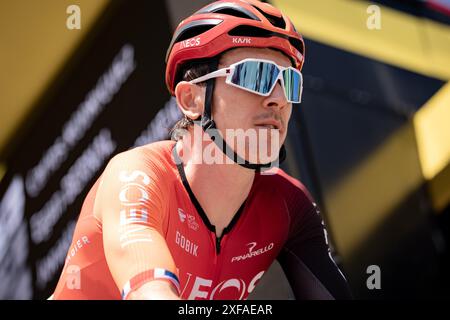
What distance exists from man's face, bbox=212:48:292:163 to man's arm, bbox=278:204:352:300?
0.45 metres

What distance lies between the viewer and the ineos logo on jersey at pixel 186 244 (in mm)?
3342

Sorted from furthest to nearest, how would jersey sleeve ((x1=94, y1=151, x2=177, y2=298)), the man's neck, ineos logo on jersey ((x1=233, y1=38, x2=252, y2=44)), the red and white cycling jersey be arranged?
the man's neck < ineos logo on jersey ((x1=233, y1=38, x2=252, y2=44)) < the red and white cycling jersey < jersey sleeve ((x1=94, y1=151, x2=177, y2=298))

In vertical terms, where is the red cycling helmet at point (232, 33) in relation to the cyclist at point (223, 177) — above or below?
above

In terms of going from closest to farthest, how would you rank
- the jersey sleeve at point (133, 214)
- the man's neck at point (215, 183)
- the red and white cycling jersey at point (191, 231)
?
1. the jersey sleeve at point (133, 214)
2. the red and white cycling jersey at point (191, 231)
3. the man's neck at point (215, 183)

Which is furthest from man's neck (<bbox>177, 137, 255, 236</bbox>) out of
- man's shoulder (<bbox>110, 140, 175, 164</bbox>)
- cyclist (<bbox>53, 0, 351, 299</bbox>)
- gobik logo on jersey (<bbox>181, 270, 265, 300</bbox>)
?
gobik logo on jersey (<bbox>181, 270, 265, 300</bbox>)

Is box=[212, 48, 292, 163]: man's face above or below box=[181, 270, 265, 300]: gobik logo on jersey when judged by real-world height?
above

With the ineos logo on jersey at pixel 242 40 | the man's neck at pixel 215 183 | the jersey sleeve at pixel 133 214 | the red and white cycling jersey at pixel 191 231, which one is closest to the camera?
the jersey sleeve at pixel 133 214

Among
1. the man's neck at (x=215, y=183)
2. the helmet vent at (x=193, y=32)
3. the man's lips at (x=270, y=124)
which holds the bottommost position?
the man's neck at (x=215, y=183)

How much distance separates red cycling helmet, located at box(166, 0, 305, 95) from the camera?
3.31m

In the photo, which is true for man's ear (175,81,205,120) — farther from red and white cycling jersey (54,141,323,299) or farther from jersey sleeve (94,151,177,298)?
jersey sleeve (94,151,177,298)

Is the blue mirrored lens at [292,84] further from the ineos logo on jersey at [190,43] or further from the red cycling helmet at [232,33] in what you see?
the ineos logo on jersey at [190,43]

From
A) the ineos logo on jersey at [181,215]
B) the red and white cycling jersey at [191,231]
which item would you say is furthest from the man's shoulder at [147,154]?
the ineos logo on jersey at [181,215]

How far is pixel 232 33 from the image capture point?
130 inches
